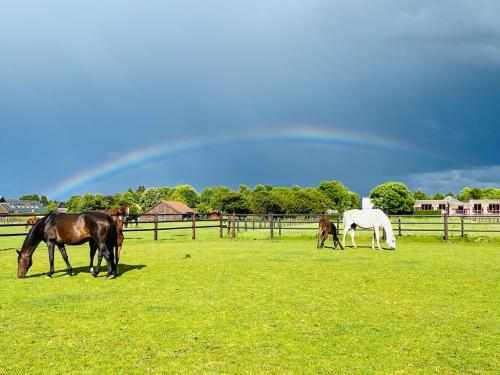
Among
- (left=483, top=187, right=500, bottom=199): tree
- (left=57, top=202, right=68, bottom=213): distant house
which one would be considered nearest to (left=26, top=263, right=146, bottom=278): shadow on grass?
(left=57, top=202, right=68, bottom=213): distant house

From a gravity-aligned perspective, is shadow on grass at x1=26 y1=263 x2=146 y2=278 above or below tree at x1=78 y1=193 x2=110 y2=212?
below

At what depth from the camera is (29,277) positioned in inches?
431

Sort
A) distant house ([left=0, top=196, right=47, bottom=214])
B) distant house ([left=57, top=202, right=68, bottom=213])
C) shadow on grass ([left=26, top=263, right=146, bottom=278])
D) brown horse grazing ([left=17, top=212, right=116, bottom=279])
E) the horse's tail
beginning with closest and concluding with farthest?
brown horse grazing ([left=17, top=212, right=116, bottom=279]), the horse's tail, shadow on grass ([left=26, top=263, right=146, bottom=278]), distant house ([left=57, top=202, right=68, bottom=213]), distant house ([left=0, top=196, right=47, bottom=214])

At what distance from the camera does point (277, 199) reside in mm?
100188

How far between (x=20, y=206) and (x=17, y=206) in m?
1.50

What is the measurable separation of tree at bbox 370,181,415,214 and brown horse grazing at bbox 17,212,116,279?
11656cm

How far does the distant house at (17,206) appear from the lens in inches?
4620

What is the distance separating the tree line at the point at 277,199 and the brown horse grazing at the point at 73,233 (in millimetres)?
61506

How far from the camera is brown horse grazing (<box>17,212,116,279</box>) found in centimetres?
1048

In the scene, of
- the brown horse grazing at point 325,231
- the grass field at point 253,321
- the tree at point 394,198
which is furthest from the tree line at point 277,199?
the grass field at point 253,321

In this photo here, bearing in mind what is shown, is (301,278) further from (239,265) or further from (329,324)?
(329,324)

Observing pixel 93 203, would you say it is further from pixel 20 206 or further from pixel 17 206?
pixel 20 206

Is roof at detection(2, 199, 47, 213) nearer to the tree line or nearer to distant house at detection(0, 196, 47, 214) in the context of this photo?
distant house at detection(0, 196, 47, 214)

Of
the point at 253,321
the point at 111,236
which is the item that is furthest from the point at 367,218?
the point at 253,321
